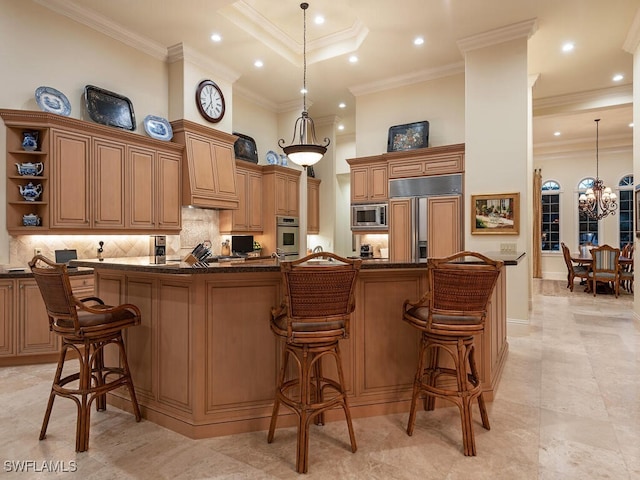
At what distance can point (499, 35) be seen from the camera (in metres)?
4.82

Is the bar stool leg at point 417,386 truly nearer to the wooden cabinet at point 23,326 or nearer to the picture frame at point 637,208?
the wooden cabinet at point 23,326

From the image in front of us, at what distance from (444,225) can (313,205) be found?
3.45 m

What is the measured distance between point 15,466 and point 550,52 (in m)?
7.21

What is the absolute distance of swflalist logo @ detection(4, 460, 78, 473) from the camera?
2039 mm

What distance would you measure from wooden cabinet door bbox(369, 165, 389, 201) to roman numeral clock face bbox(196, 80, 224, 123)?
2.65 m

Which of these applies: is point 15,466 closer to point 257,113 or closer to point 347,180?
point 257,113

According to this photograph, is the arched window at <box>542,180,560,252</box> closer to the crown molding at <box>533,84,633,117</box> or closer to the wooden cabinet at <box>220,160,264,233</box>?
the crown molding at <box>533,84,633,117</box>

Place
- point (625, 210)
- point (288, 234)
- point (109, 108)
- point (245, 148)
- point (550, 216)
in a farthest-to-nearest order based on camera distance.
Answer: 1. point (550, 216)
2. point (625, 210)
3. point (288, 234)
4. point (245, 148)
5. point (109, 108)

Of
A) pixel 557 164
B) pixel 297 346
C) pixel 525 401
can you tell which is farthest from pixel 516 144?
pixel 557 164

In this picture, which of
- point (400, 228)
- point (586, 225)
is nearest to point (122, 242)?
point (400, 228)

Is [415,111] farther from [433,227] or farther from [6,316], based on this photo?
[6,316]

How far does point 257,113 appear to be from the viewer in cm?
738

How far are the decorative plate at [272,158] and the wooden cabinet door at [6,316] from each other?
4695 millimetres

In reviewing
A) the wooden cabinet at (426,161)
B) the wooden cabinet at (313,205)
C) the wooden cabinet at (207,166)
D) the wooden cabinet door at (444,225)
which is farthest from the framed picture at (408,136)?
the wooden cabinet at (207,166)
